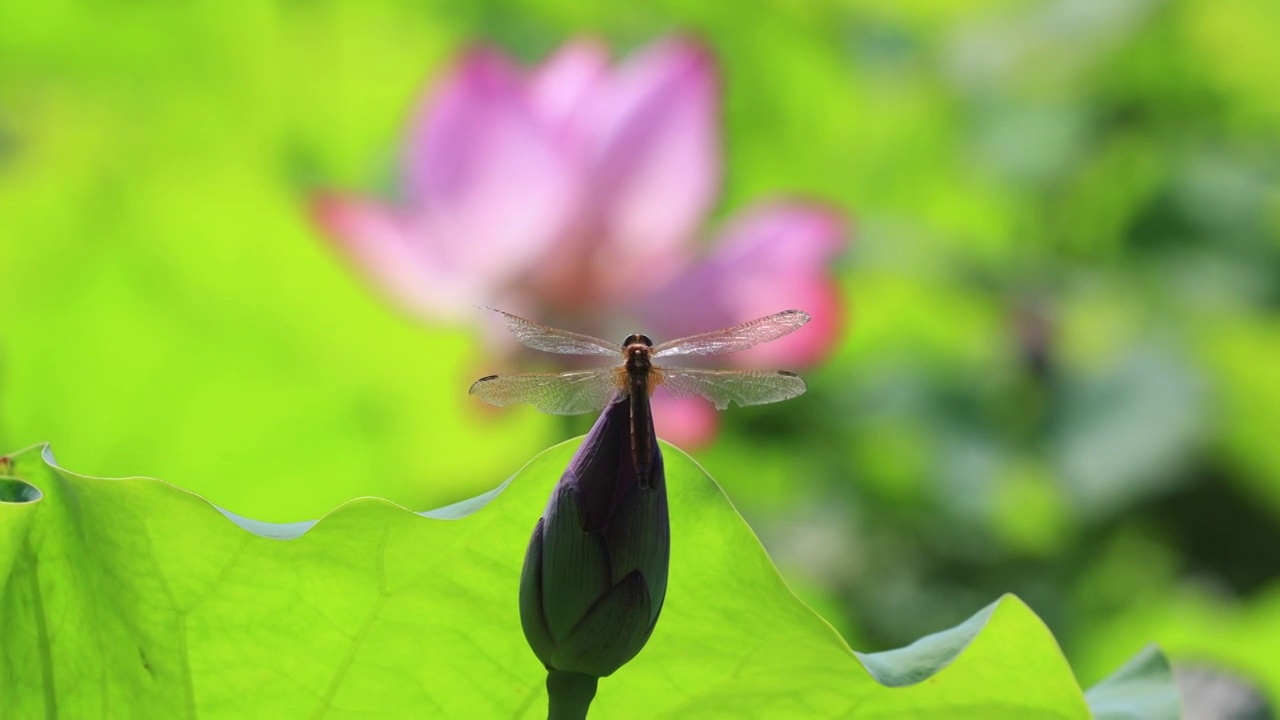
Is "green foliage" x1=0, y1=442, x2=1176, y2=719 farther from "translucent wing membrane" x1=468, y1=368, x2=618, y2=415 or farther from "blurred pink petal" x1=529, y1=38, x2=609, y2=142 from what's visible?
"blurred pink petal" x1=529, y1=38, x2=609, y2=142

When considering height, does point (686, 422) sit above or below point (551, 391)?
above

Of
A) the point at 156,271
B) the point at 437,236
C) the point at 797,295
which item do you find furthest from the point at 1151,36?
the point at 156,271

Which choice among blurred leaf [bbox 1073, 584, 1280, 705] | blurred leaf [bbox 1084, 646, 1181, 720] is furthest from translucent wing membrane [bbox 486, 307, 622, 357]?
blurred leaf [bbox 1073, 584, 1280, 705]

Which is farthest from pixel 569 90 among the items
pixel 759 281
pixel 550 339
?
pixel 550 339

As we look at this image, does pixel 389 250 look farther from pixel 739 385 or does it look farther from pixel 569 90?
pixel 739 385

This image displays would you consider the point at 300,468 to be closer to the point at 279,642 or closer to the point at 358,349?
the point at 358,349

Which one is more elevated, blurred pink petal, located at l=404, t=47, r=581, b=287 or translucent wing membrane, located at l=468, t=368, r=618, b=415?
blurred pink petal, located at l=404, t=47, r=581, b=287

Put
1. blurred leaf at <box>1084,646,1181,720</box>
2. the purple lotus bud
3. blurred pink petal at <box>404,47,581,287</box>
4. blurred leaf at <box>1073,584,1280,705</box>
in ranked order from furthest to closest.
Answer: blurred leaf at <box>1073,584,1280,705</box>, blurred pink petal at <box>404,47,581,287</box>, blurred leaf at <box>1084,646,1181,720</box>, the purple lotus bud

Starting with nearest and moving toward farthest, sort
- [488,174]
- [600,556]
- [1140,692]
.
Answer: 1. [600,556]
2. [1140,692]
3. [488,174]
